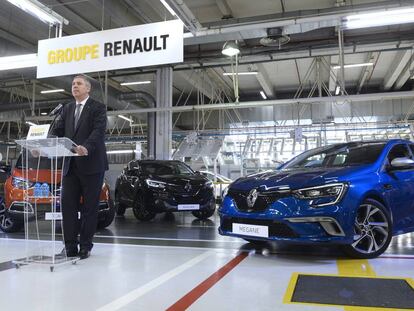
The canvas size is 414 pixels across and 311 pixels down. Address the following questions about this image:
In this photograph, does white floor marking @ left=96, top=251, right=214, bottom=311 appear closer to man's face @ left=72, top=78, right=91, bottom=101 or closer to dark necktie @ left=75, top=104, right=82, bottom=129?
dark necktie @ left=75, top=104, right=82, bottom=129

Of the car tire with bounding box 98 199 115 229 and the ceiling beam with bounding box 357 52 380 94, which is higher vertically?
the ceiling beam with bounding box 357 52 380 94

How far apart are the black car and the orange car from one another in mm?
1288

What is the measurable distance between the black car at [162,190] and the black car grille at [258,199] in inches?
133

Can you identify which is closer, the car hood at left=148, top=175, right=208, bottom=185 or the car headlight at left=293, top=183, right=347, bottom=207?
the car headlight at left=293, top=183, right=347, bottom=207

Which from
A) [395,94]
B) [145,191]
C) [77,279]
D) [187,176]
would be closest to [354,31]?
[395,94]

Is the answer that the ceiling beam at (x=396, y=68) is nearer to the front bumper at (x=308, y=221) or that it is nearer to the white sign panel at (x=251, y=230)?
the front bumper at (x=308, y=221)

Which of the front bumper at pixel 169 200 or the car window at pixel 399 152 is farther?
the front bumper at pixel 169 200

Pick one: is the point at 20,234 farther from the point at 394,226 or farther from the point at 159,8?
the point at 159,8

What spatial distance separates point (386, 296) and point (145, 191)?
5.58m

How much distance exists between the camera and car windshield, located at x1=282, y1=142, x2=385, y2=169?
4.39 meters

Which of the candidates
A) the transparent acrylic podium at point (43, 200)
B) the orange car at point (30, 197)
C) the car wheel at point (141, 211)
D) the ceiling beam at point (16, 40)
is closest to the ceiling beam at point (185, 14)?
the orange car at point (30, 197)

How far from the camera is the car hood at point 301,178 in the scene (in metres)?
3.80

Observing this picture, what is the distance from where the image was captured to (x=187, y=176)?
8031 mm

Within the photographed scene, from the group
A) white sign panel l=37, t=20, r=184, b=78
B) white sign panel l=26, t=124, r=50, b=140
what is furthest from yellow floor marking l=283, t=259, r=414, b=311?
white sign panel l=37, t=20, r=184, b=78
